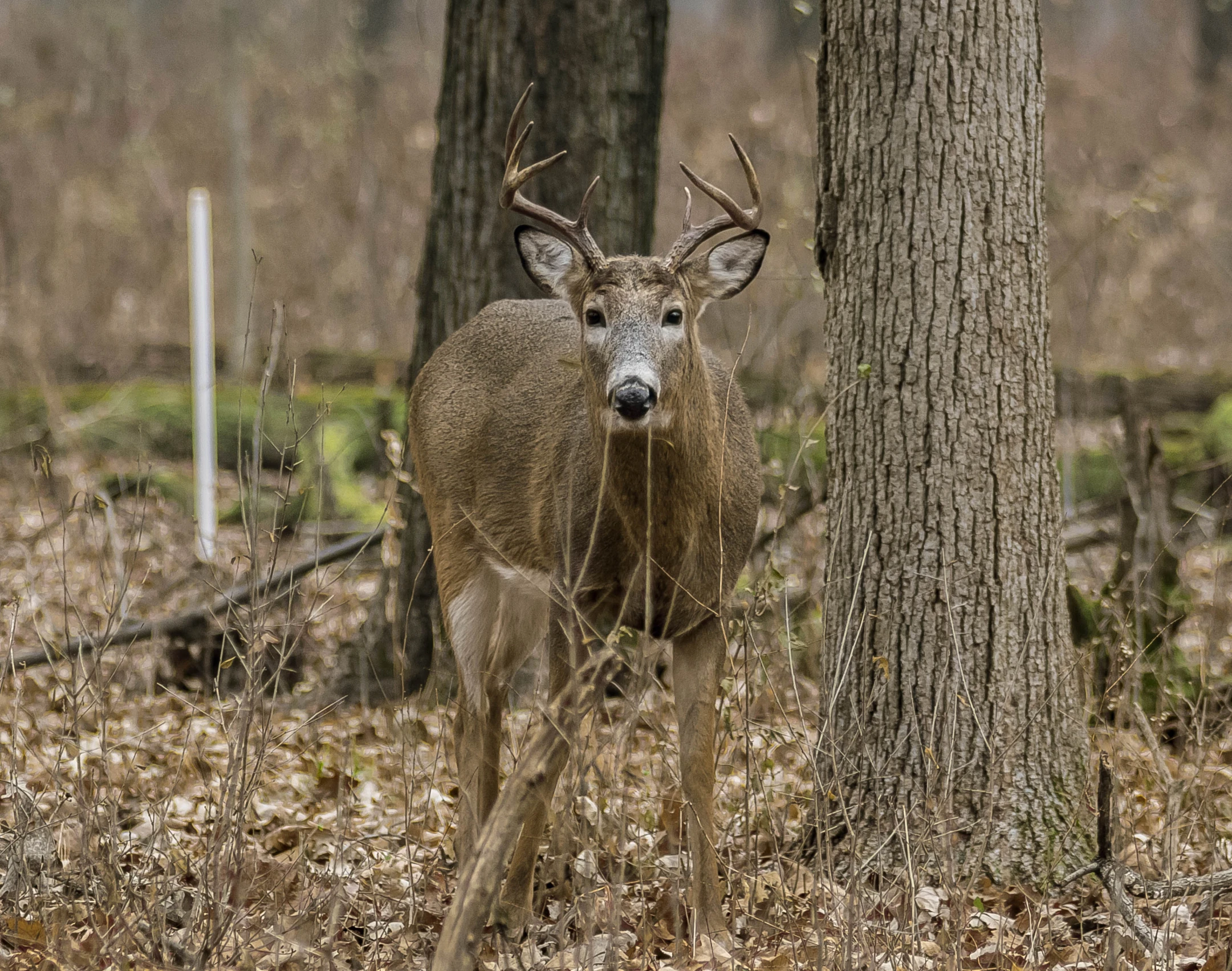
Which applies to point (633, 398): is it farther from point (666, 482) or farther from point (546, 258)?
point (546, 258)

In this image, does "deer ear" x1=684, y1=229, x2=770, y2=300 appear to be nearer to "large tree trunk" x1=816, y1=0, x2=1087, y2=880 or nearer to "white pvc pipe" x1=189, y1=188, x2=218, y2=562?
"large tree trunk" x1=816, y1=0, x2=1087, y2=880

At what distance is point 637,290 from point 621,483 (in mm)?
631

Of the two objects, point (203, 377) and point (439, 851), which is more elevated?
point (203, 377)

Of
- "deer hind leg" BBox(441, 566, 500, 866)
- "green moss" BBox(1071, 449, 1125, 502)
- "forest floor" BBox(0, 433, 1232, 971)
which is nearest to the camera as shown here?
"forest floor" BBox(0, 433, 1232, 971)

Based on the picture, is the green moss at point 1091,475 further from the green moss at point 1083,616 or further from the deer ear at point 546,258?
the deer ear at point 546,258

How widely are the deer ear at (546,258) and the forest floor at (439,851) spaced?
1.26 meters

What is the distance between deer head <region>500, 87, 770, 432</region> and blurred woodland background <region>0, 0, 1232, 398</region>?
2.08 m

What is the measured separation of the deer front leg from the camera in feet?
14.6

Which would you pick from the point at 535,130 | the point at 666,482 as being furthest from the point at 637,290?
the point at 535,130

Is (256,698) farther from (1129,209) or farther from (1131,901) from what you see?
(1129,209)

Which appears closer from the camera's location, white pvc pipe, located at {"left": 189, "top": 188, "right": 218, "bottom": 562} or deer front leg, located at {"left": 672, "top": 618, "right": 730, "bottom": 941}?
deer front leg, located at {"left": 672, "top": 618, "right": 730, "bottom": 941}

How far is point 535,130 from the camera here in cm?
686

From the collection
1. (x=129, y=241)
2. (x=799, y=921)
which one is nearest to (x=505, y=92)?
(x=799, y=921)

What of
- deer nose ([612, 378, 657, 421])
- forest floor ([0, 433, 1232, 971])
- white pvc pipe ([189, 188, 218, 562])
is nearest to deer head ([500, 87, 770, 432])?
deer nose ([612, 378, 657, 421])
